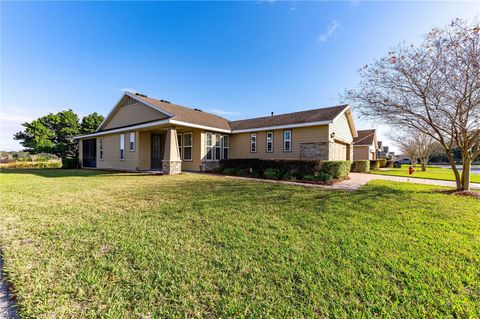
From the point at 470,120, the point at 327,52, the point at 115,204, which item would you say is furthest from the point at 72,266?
the point at 327,52

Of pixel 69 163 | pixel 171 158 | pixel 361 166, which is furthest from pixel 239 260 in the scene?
pixel 69 163

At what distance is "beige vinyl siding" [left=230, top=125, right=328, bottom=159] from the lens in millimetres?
12406

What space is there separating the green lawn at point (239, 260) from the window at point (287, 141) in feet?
28.0

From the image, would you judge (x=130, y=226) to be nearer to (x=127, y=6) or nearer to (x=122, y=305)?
(x=122, y=305)

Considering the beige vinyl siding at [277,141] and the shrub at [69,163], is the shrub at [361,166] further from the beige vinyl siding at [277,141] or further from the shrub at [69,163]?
the shrub at [69,163]

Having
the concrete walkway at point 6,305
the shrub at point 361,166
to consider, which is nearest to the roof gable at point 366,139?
the shrub at point 361,166

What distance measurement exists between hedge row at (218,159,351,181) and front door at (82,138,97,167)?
1412 centimetres

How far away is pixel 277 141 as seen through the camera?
14.0 m

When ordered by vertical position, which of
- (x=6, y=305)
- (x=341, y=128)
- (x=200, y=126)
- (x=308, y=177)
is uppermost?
(x=341, y=128)

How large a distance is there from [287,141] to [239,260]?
11.7m

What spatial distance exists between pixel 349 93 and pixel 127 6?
12143 millimetres

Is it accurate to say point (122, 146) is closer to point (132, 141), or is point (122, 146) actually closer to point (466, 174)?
point (132, 141)

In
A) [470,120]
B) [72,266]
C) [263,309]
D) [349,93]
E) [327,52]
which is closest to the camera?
[263,309]

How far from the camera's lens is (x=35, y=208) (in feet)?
16.1
